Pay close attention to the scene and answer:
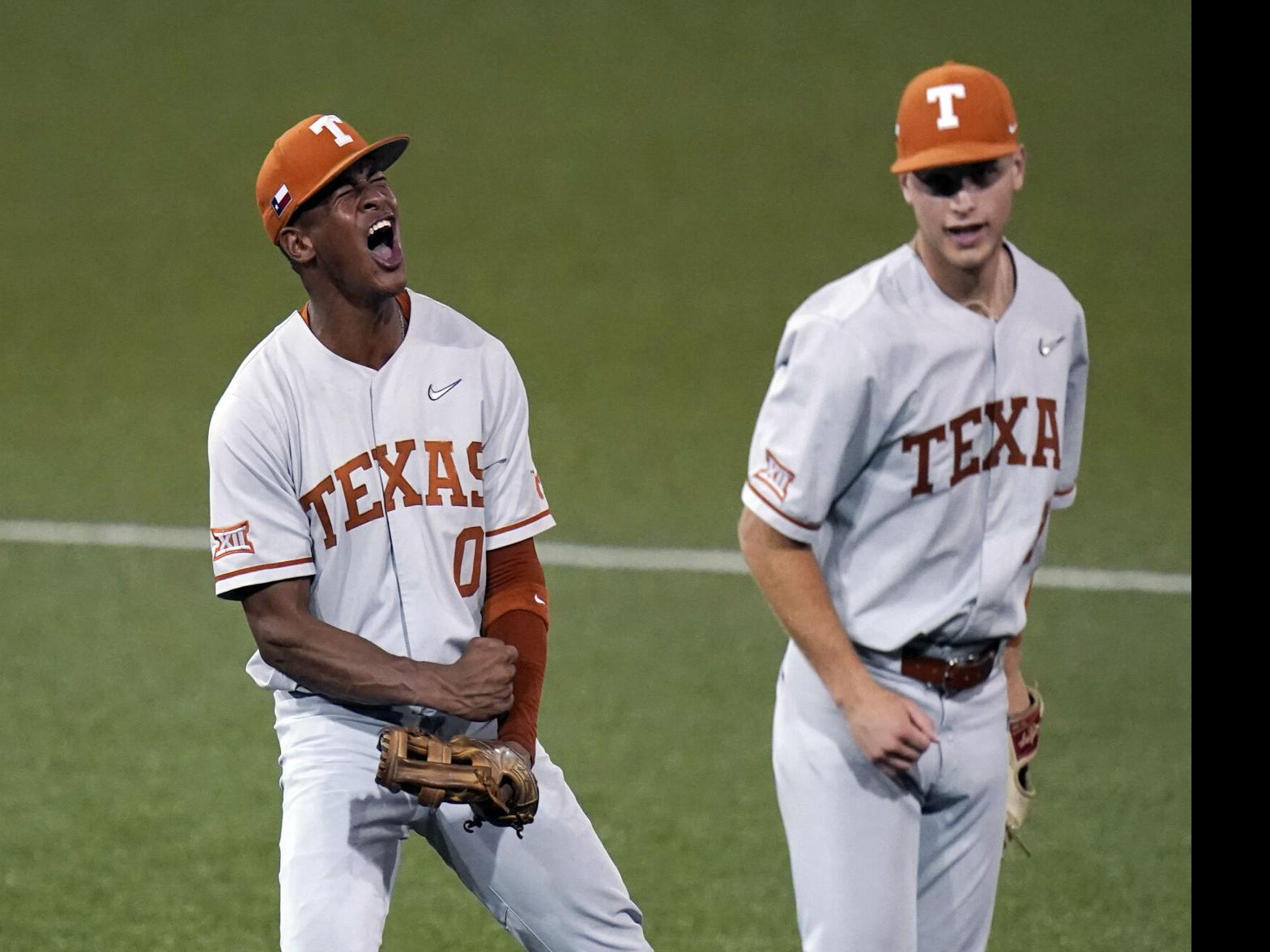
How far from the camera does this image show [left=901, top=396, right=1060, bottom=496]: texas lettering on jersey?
10.8ft

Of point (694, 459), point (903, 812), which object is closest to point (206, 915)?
point (903, 812)

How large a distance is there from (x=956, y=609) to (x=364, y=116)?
35.5 ft

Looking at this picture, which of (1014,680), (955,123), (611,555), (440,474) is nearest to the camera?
(955,123)

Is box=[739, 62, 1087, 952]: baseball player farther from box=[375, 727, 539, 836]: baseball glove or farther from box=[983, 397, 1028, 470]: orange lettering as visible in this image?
box=[375, 727, 539, 836]: baseball glove

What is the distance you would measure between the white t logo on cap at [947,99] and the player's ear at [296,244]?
1333 mm

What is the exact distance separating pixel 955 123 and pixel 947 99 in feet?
0.16

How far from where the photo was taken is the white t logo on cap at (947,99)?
3.17m

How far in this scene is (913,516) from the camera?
10.9 ft

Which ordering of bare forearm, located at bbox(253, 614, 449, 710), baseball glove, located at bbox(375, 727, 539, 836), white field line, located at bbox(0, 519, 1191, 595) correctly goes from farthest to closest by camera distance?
1. white field line, located at bbox(0, 519, 1191, 595)
2. bare forearm, located at bbox(253, 614, 449, 710)
3. baseball glove, located at bbox(375, 727, 539, 836)

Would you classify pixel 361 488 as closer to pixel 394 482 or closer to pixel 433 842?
pixel 394 482

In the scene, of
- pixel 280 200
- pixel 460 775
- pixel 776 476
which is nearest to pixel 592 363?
pixel 280 200

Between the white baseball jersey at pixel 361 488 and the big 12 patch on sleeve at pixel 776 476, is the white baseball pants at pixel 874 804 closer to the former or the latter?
the big 12 patch on sleeve at pixel 776 476

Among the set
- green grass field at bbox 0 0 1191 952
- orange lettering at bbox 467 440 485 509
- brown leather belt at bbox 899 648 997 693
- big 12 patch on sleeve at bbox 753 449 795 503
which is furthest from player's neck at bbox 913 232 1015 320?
green grass field at bbox 0 0 1191 952

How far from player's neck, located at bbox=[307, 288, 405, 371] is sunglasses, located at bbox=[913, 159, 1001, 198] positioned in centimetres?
121
